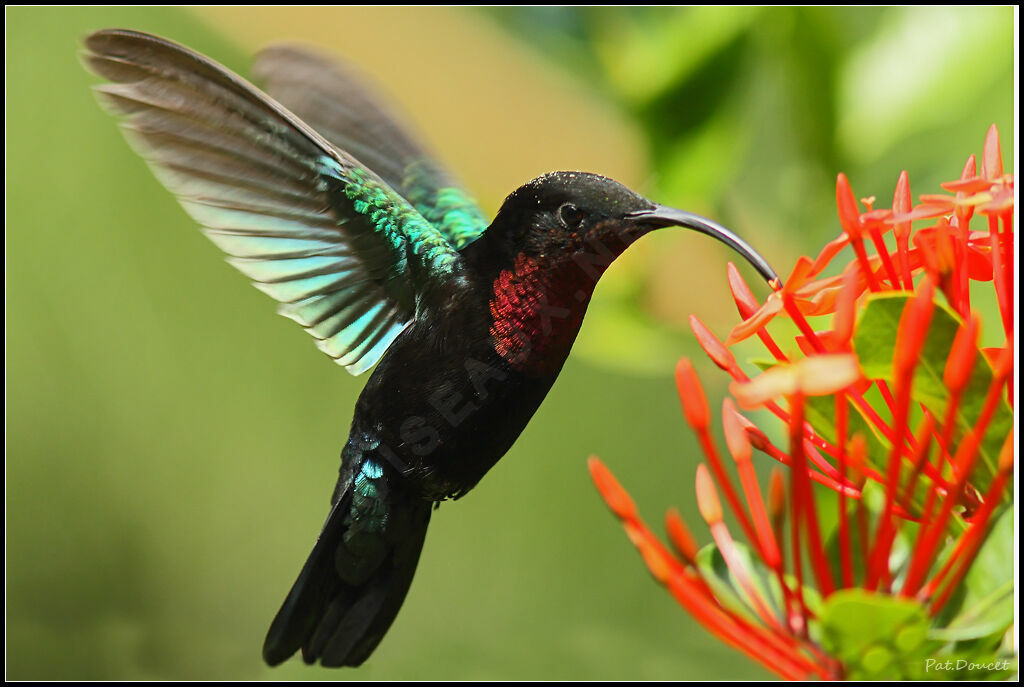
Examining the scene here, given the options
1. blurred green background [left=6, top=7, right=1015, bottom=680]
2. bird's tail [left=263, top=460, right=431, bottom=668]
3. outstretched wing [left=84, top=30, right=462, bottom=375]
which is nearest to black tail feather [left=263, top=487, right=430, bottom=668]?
bird's tail [left=263, top=460, right=431, bottom=668]

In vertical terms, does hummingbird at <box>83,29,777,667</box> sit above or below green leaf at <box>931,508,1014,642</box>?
above

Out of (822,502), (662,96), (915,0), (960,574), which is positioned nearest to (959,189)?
(960,574)

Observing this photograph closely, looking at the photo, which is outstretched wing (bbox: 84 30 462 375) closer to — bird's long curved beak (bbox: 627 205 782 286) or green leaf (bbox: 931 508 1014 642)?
bird's long curved beak (bbox: 627 205 782 286)

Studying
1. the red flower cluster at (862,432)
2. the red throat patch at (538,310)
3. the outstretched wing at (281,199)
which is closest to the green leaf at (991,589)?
the red flower cluster at (862,432)

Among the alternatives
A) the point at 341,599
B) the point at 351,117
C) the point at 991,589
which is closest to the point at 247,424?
the point at 351,117

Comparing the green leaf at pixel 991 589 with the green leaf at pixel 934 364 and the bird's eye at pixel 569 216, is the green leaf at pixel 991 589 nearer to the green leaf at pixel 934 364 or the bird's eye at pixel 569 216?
the green leaf at pixel 934 364

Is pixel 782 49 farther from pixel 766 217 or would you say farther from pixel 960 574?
pixel 960 574

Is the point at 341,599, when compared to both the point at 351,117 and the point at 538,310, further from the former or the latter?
the point at 351,117
